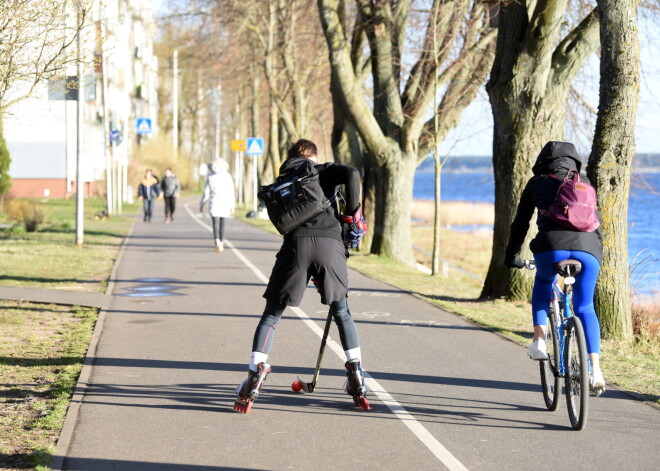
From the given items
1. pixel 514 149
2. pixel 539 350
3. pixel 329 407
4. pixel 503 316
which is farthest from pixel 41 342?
pixel 514 149

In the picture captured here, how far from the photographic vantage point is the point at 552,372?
7.26m

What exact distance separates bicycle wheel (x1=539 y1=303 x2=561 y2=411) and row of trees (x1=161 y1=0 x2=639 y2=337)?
3.95 meters

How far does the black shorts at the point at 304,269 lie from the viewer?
7082 millimetres

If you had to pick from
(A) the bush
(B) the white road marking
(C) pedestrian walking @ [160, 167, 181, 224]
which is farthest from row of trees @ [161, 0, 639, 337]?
(A) the bush

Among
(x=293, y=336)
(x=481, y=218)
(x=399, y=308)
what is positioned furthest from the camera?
(x=481, y=218)

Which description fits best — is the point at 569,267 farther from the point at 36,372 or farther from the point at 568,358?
the point at 36,372

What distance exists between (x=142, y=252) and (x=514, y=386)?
49.6 ft

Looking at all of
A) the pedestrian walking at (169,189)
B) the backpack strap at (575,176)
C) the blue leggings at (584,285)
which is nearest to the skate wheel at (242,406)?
the blue leggings at (584,285)

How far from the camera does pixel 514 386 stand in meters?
8.27

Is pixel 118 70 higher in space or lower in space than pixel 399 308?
higher

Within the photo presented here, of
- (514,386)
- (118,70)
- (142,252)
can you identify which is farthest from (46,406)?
(118,70)

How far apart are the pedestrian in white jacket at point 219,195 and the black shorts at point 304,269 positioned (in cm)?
1480

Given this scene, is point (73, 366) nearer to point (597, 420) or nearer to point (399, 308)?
point (597, 420)

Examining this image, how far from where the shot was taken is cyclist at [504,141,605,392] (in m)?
6.87
